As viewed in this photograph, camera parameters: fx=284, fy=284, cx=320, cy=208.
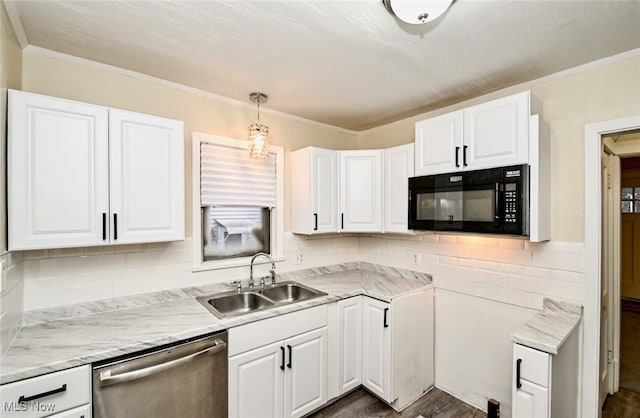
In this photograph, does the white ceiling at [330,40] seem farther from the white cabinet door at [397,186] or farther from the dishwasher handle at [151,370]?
the dishwasher handle at [151,370]

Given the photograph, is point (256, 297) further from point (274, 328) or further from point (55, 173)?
point (55, 173)

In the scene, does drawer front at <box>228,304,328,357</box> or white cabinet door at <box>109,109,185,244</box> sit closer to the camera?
white cabinet door at <box>109,109,185,244</box>

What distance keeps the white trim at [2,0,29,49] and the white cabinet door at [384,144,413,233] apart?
2.52 metres

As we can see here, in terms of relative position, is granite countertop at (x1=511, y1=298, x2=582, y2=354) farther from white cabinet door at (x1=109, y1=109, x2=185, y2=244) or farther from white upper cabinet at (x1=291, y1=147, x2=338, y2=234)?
white cabinet door at (x1=109, y1=109, x2=185, y2=244)

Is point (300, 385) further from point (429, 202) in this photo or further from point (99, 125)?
point (99, 125)

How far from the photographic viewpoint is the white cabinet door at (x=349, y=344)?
7.61 feet

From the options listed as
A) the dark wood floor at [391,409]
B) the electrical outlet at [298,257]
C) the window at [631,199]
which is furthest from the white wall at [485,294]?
the window at [631,199]

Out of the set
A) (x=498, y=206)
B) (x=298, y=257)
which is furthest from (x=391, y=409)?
(x=498, y=206)

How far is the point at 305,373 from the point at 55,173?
78.3 inches

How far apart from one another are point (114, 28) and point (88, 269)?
1444mm

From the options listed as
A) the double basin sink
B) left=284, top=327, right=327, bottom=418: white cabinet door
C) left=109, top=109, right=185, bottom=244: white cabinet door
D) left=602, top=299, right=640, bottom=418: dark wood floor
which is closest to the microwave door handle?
the double basin sink

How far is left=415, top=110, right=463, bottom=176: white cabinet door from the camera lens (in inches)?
82.3

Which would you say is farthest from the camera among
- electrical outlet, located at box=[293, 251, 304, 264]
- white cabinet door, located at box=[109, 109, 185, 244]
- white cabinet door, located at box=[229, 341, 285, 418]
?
electrical outlet, located at box=[293, 251, 304, 264]

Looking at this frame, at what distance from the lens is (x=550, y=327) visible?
5.66 feet
